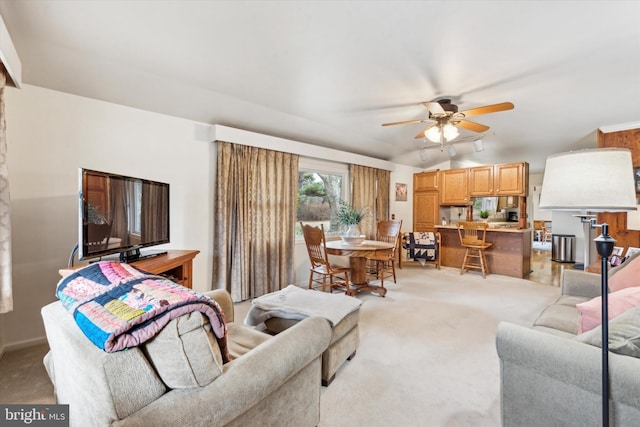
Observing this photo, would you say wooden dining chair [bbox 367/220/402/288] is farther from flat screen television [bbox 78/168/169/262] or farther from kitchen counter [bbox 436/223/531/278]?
flat screen television [bbox 78/168/169/262]

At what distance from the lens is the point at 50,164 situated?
7.77 feet

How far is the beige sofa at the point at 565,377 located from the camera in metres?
1.01

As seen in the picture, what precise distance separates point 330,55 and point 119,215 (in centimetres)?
203

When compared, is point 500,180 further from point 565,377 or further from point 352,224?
point 565,377

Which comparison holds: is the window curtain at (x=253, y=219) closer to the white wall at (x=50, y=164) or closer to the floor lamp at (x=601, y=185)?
the white wall at (x=50, y=164)

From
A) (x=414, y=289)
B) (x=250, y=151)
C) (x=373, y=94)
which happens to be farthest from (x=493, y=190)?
(x=250, y=151)

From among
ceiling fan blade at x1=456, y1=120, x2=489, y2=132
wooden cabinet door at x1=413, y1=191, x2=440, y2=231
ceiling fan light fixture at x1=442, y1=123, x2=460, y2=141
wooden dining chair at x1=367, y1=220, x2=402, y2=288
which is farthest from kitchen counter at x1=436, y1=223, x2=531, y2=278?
ceiling fan light fixture at x1=442, y1=123, x2=460, y2=141

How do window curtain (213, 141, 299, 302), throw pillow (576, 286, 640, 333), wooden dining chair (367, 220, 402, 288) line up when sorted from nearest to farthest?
1. throw pillow (576, 286, 640, 333)
2. window curtain (213, 141, 299, 302)
3. wooden dining chair (367, 220, 402, 288)

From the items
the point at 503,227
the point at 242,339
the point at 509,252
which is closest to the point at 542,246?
the point at 503,227

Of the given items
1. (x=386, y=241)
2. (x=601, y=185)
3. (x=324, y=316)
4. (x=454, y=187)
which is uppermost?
(x=454, y=187)

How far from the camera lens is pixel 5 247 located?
63.3 inches

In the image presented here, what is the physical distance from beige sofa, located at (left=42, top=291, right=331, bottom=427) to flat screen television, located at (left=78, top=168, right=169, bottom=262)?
2.49 feet

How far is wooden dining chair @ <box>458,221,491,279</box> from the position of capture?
487cm
